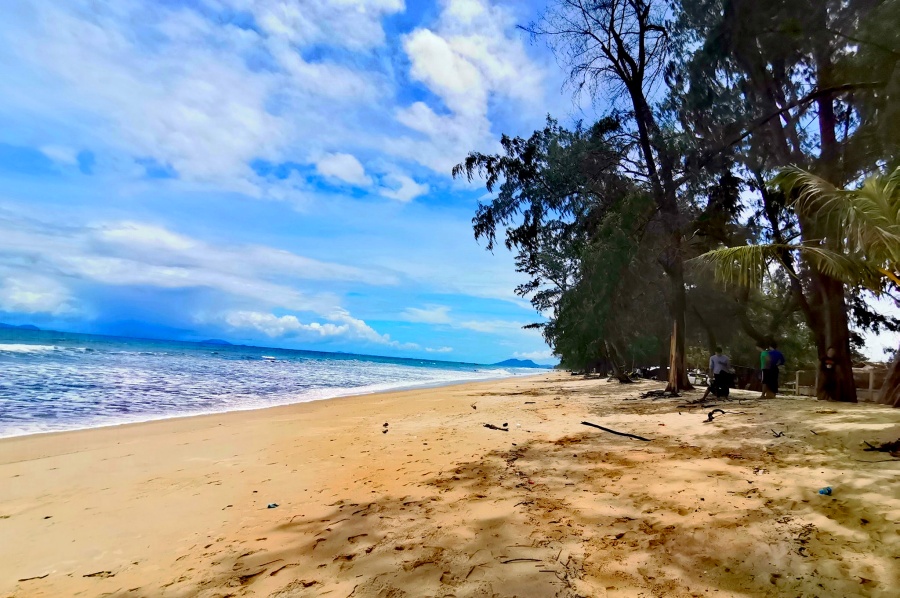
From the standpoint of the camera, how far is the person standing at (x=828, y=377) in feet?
34.4

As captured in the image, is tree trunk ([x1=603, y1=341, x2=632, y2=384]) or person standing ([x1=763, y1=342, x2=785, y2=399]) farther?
tree trunk ([x1=603, y1=341, x2=632, y2=384])

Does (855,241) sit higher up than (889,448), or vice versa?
(855,241)

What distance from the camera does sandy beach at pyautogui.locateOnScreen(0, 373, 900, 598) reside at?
2799mm

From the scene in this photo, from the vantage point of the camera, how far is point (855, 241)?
21.0 ft

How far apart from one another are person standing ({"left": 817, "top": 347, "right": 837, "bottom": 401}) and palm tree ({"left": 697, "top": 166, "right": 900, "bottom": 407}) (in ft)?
3.52

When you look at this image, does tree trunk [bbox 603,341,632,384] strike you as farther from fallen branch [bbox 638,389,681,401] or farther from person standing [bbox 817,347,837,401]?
person standing [bbox 817,347,837,401]

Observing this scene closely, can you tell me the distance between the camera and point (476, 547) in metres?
3.20

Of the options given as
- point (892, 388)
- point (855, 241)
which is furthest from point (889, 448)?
point (892, 388)

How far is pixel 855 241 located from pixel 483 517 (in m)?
6.43

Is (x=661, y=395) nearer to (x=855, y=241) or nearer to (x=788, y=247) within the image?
(x=788, y=247)

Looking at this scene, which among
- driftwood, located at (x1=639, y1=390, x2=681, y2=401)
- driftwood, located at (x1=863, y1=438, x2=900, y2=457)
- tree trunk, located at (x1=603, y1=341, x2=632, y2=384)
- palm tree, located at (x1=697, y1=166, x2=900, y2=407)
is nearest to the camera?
driftwood, located at (x1=863, y1=438, x2=900, y2=457)

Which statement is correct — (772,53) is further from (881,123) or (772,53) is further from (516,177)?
(516,177)

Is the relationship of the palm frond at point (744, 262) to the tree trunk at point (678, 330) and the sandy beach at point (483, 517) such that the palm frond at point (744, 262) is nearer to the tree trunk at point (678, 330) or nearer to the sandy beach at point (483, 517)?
the sandy beach at point (483, 517)

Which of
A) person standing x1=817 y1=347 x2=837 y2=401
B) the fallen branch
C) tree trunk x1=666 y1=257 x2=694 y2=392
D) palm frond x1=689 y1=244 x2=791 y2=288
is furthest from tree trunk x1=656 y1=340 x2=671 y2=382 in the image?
palm frond x1=689 y1=244 x2=791 y2=288
